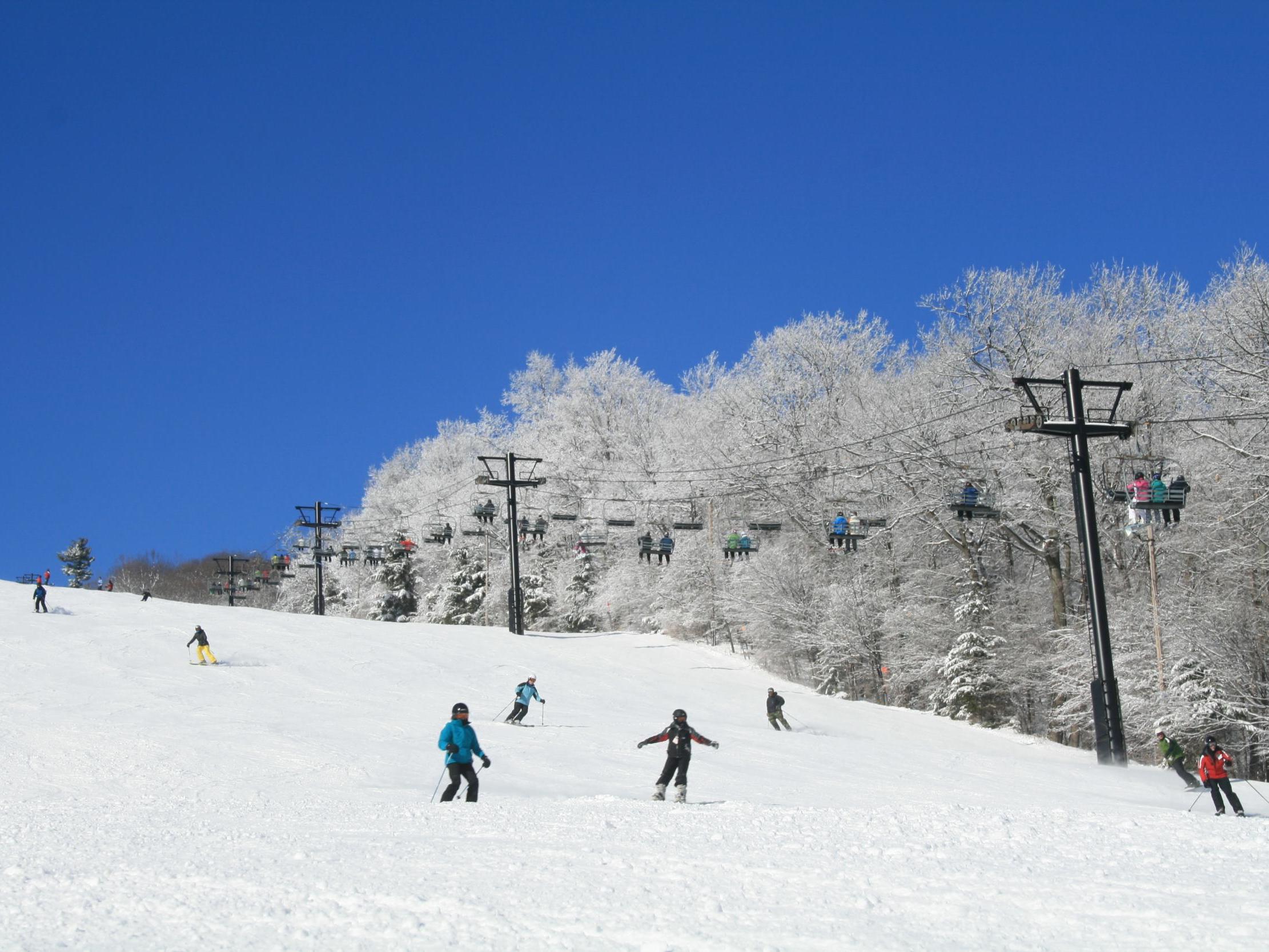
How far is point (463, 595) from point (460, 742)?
57.4 meters

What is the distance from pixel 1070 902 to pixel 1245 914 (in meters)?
0.99

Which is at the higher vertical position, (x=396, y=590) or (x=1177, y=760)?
(x=396, y=590)

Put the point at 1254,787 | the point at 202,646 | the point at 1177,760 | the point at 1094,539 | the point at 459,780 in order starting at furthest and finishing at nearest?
the point at 202,646, the point at 1094,539, the point at 1254,787, the point at 1177,760, the point at 459,780

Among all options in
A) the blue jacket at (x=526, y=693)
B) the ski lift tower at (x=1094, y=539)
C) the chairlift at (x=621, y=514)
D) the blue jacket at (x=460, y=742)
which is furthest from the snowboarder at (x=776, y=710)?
the chairlift at (x=621, y=514)

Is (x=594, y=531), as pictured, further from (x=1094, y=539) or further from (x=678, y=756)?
(x=678, y=756)

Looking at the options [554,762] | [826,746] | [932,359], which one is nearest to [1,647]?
[554,762]

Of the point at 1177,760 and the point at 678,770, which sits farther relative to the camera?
the point at 1177,760

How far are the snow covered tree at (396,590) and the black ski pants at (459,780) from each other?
202 feet

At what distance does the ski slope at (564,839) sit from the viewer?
21.4 feet

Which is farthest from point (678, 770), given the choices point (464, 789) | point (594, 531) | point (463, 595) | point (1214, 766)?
point (463, 595)

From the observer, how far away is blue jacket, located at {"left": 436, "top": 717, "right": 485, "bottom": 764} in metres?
14.0

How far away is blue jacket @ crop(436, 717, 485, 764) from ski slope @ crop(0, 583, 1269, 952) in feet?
2.93

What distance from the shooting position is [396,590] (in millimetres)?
75812

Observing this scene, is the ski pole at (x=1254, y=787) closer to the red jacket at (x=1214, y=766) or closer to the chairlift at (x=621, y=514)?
the red jacket at (x=1214, y=766)
